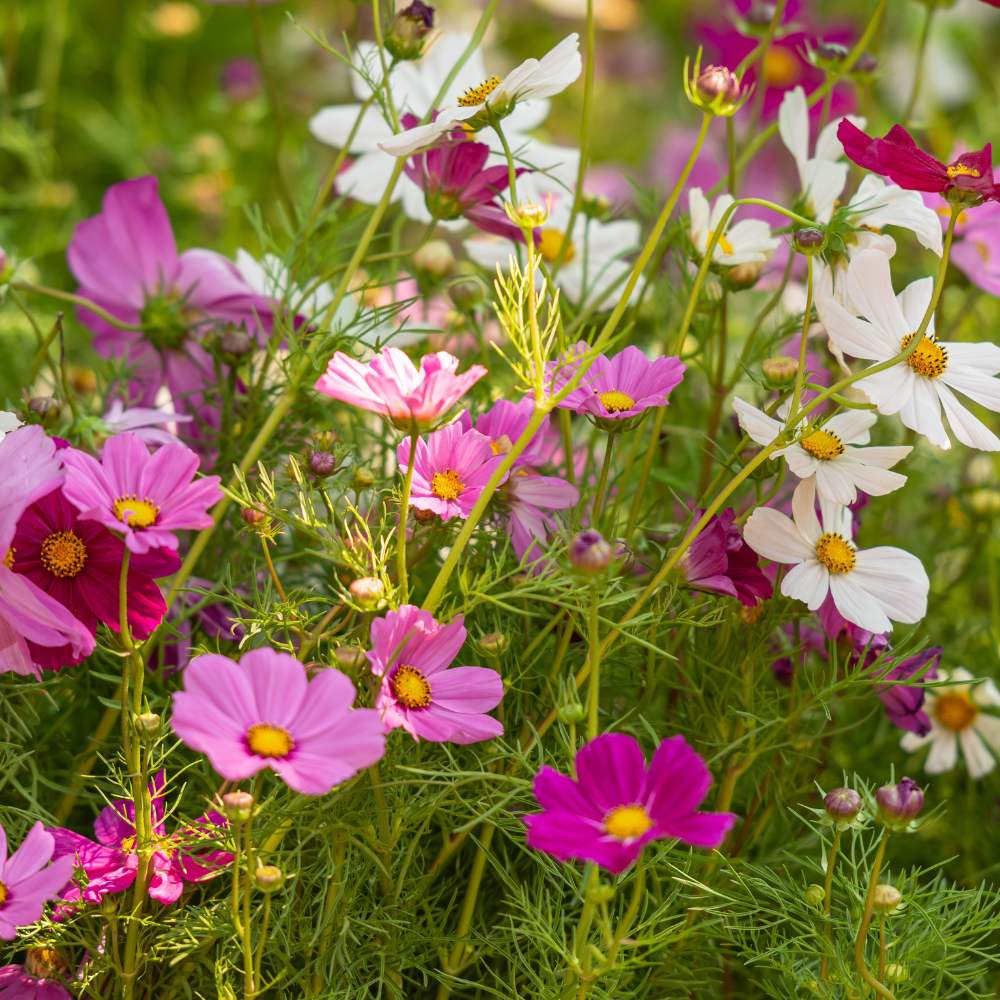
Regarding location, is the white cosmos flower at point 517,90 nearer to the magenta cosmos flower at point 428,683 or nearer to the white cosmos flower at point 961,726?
the magenta cosmos flower at point 428,683

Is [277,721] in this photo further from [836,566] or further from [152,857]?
[836,566]

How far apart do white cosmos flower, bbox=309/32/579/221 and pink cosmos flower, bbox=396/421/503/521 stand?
8.3 inches

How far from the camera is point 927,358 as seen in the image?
515 millimetres

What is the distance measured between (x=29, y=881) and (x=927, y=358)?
38 cm

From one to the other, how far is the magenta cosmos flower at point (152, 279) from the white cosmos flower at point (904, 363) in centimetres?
34

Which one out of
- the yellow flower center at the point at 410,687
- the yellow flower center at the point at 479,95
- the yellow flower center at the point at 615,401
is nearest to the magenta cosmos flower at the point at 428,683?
the yellow flower center at the point at 410,687

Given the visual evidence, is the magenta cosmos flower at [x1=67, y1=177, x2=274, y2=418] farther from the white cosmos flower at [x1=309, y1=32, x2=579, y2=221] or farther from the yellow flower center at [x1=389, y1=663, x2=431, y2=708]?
the yellow flower center at [x1=389, y1=663, x2=431, y2=708]

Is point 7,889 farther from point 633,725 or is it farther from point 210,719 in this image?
point 633,725

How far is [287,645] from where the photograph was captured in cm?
49

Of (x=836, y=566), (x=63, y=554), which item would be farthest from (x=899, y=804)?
(x=63, y=554)

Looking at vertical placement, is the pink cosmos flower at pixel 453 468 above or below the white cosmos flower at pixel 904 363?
below

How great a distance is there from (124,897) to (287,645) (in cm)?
12

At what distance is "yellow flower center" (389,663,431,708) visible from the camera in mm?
462

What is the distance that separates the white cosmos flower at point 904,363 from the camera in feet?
1.61
